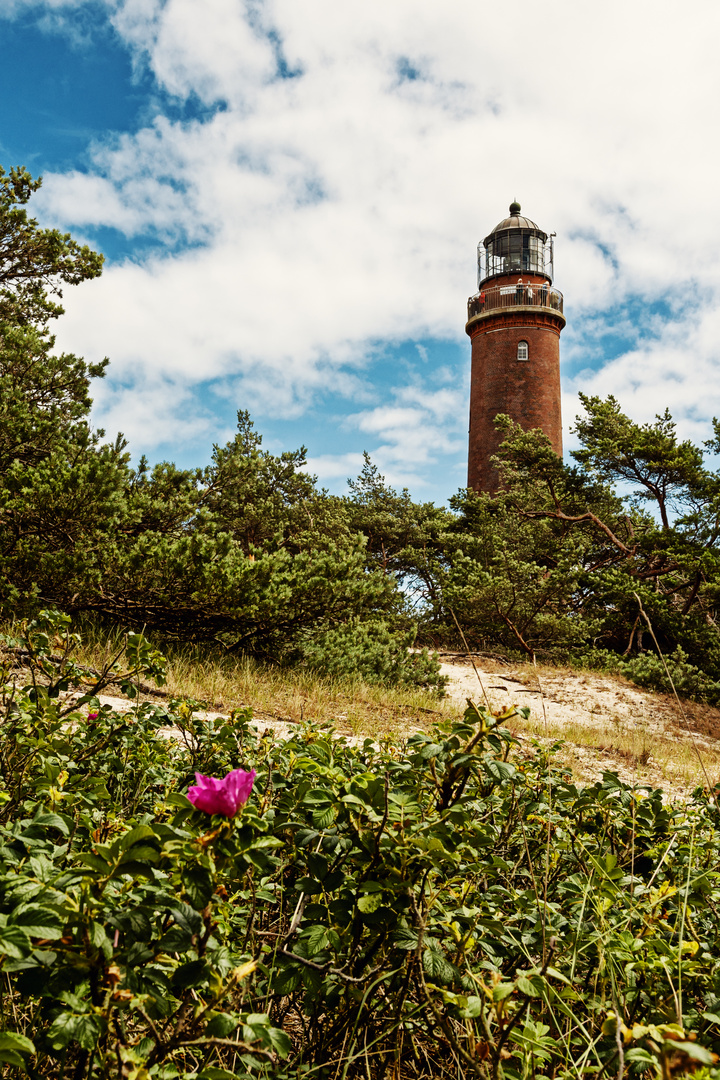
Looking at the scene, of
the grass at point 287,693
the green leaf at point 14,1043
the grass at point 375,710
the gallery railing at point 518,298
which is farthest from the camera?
the gallery railing at point 518,298

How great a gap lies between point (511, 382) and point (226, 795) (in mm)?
24301

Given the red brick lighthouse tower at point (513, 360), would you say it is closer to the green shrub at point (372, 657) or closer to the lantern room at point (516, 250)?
the lantern room at point (516, 250)

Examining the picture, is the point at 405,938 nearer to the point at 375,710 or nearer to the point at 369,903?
the point at 369,903

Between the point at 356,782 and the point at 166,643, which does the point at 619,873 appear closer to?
the point at 356,782

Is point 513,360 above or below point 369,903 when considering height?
above

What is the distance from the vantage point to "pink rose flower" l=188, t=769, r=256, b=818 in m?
0.97

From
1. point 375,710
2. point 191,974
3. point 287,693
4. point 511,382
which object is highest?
point 511,382

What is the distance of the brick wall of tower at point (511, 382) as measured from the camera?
23562 mm

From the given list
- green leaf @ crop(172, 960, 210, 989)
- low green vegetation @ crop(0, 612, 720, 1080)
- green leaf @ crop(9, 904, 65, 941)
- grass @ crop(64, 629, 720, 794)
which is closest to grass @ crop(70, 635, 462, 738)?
grass @ crop(64, 629, 720, 794)

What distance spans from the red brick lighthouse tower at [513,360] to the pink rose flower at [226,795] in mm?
22353

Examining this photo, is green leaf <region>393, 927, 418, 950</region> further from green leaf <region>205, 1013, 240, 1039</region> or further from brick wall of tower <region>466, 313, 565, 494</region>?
brick wall of tower <region>466, 313, 565, 494</region>

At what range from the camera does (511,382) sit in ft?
78.4

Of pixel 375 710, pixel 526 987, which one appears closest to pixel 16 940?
pixel 526 987

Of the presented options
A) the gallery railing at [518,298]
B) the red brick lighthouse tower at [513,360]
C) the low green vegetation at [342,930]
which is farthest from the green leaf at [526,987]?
the gallery railing at [518,298]
